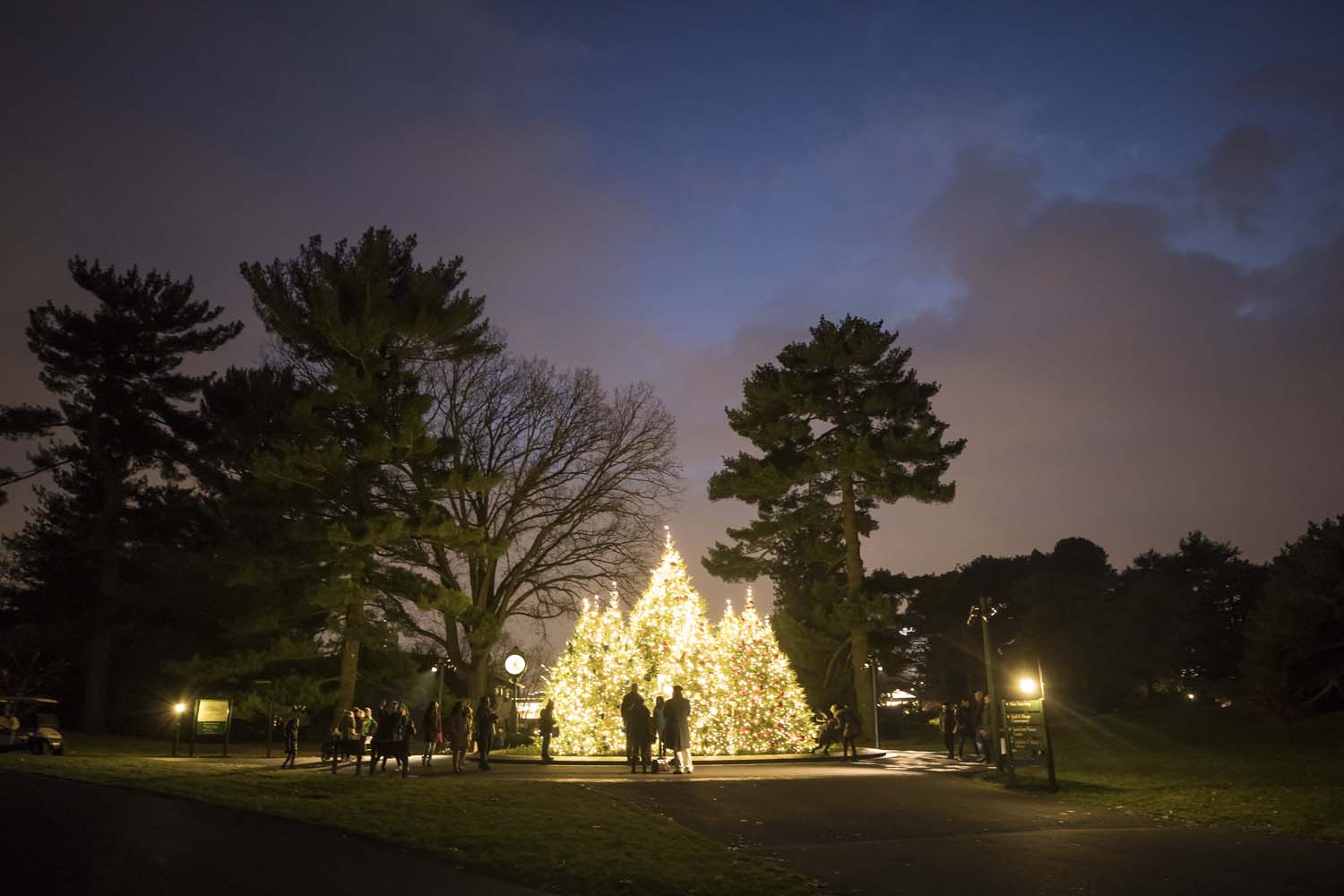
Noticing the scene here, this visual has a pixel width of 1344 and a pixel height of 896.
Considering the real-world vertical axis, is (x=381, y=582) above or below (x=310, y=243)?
below

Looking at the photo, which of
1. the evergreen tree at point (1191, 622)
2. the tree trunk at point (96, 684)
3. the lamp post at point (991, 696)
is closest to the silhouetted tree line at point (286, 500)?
the tree trunk at point (96, 684)

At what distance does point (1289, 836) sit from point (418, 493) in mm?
24450

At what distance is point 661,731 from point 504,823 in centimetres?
977

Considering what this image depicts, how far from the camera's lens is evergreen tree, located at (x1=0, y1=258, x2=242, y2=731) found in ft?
127

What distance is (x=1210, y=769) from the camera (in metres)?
22.0

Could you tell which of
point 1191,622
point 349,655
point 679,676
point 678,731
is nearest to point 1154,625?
point 1191,622

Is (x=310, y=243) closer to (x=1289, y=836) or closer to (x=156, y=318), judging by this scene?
(x=156, y=318)

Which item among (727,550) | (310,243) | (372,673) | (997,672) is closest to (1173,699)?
(997,672)

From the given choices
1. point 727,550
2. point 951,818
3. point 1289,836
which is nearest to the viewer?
point 1289,836

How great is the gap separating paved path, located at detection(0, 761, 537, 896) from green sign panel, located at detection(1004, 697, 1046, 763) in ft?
41.5

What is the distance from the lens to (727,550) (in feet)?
124

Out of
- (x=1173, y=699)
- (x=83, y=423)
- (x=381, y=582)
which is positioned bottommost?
(x=1173, y=699)

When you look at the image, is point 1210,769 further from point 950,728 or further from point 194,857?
point 194,857

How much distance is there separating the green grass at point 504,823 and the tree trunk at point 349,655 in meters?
7.83
